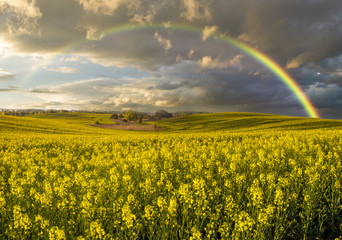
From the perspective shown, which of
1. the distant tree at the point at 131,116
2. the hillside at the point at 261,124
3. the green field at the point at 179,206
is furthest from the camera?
the distant tree at the point at 131,116

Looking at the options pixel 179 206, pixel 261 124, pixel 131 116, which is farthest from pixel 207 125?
pixel 179 206

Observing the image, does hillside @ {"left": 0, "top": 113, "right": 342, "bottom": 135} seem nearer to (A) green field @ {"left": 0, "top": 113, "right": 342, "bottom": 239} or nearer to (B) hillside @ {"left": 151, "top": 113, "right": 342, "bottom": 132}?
(B) hillside @ {"left": 151, "top": 113, "right": 342, "bottom": 132}

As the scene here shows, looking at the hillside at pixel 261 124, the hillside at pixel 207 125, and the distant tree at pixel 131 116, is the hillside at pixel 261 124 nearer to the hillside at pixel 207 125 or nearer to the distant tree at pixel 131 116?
the hillside at pixel 207 125

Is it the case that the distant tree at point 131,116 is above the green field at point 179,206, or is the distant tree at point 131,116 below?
above

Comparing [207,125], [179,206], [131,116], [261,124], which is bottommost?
[179,206]

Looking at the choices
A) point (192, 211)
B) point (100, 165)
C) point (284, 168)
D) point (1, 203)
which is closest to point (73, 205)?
point (1, 203)

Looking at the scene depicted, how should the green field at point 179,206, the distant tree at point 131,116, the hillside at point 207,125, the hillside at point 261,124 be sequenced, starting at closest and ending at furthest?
1. the green field at point 179,206
2. the hillside at point 207,125
3. the hillside at point 261,124
4. the distant tree at point 131,116

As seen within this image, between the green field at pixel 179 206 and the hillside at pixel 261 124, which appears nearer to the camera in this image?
the green field at pixel 179 206

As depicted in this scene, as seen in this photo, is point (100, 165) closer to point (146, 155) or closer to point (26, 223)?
point (146, 155)

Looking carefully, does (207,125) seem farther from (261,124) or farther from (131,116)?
(131,116)

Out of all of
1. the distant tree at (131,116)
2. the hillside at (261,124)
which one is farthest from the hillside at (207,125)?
the distant tree at (131,116)

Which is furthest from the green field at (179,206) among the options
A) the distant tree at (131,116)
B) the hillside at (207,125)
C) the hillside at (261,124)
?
the distant tree at (131,116)

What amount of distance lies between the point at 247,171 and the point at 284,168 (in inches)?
92.6

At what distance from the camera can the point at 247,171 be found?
29.3 feet
